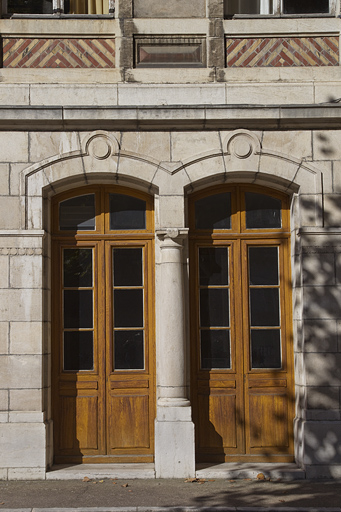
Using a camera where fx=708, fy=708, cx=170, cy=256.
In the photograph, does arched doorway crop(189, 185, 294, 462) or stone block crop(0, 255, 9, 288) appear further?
arched doorway crop(189, 185, 294, 462)

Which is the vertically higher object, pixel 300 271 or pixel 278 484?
pixel 300 271

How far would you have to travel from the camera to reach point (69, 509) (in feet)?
23.2

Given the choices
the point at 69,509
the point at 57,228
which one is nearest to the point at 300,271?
the point at 57,228

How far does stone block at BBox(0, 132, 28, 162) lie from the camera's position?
8.68m

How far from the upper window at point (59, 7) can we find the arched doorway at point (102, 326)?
226cm

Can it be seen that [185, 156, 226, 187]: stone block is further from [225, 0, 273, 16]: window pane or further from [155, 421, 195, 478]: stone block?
[155, 421, 195, 478]: stone block

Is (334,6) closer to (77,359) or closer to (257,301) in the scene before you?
(257,301)

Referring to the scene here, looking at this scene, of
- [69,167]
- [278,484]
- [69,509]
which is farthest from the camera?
[69,167]

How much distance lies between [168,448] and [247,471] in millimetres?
975

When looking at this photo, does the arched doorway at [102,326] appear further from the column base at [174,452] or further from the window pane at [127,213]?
the column base at [174,452]

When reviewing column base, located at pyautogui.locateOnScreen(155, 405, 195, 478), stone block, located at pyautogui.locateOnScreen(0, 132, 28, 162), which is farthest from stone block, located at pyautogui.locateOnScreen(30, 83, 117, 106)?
column base, located at pyautogui.locateOnScreen(155, 405, 195, 478)

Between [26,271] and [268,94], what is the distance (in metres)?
3.69

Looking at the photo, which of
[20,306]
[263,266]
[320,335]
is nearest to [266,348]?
[320,335]

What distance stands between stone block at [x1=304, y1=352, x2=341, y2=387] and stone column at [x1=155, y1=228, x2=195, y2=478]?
1.51m
